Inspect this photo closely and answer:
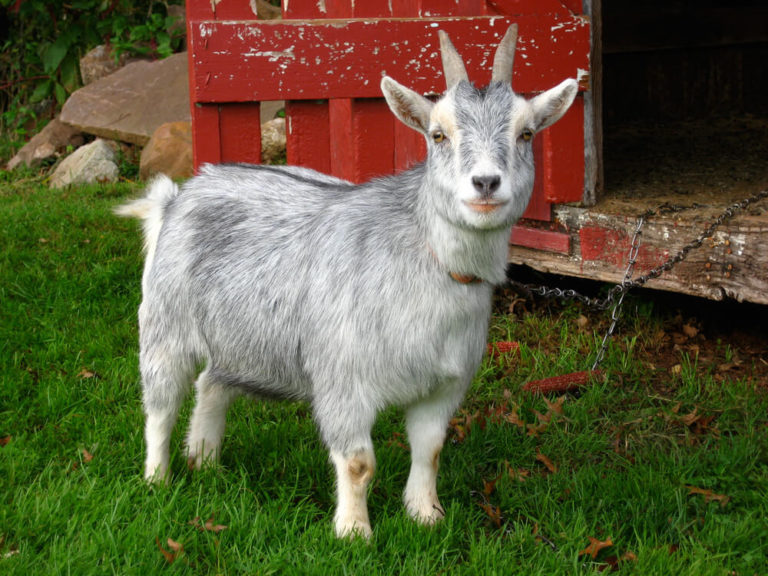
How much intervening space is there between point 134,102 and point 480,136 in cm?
710

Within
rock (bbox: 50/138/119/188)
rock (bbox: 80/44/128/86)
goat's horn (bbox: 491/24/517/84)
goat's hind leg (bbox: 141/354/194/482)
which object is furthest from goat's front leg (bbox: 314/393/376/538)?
rock (bbox: 80/44/128/86)

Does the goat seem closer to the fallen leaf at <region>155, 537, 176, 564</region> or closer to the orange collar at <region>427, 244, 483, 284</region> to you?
the orange collar at <region>427, 244, 483, 284</region>

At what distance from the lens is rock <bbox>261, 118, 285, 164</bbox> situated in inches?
315

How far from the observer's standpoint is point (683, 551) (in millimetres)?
3080

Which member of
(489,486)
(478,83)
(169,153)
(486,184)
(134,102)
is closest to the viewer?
(486,184)

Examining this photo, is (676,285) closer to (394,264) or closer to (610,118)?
(394,264)

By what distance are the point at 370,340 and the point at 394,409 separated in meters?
1.24

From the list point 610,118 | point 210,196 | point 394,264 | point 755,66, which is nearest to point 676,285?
point 394,264

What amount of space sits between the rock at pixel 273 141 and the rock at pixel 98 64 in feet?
9.54

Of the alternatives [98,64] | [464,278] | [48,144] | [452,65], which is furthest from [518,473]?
[98,64]

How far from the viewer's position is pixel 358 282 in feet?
9.99

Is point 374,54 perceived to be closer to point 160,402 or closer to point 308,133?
point 308,133

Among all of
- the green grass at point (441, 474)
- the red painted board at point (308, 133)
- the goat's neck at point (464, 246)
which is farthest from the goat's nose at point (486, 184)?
the red painted board at point (308, 133)

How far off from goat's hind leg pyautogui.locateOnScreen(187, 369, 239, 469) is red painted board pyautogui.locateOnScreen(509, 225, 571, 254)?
1815 mm
